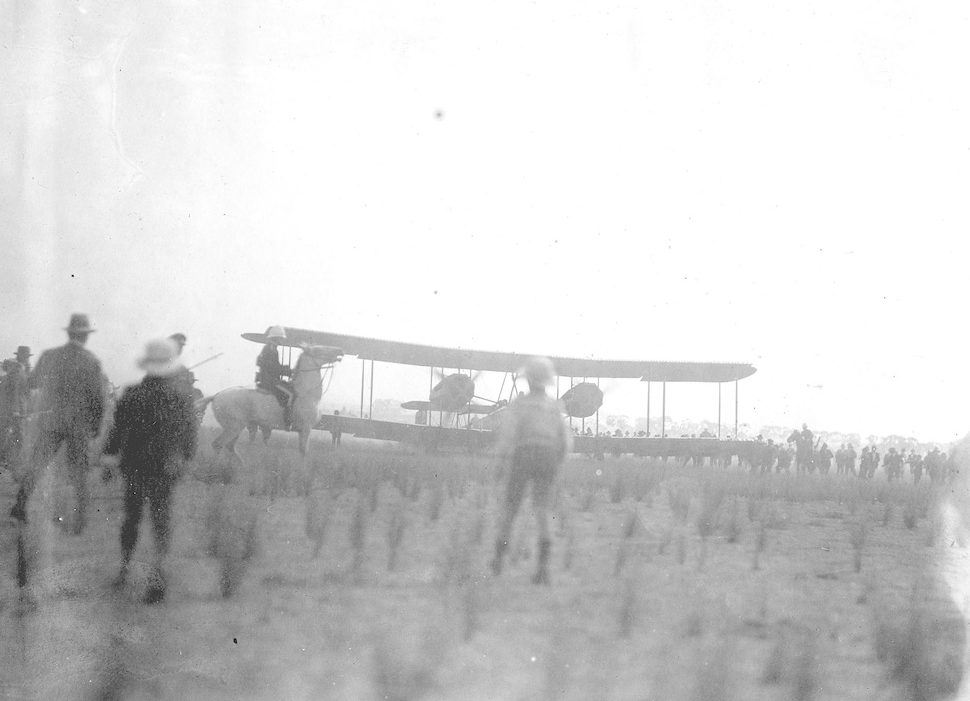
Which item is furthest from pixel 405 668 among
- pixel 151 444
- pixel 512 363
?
pixel 512 363

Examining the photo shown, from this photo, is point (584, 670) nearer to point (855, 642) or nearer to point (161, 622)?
point (855, 642)

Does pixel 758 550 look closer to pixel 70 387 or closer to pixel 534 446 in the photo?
pixel 534 446

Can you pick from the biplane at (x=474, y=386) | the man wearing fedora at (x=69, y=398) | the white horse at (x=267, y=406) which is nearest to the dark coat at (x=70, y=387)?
the man wearing fedora at (x=69, y=398)

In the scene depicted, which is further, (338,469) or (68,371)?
(338,469)

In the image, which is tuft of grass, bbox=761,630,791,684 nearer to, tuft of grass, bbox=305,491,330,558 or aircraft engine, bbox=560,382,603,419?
tuft of grass, bbox=305,491,330,558

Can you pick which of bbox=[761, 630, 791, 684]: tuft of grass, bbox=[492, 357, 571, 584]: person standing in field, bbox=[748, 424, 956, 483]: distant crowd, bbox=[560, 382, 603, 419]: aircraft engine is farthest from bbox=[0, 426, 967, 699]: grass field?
bbox=[748, 424, 956, 483]: distant crowd

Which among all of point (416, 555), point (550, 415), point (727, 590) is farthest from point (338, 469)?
point (727, 590)
